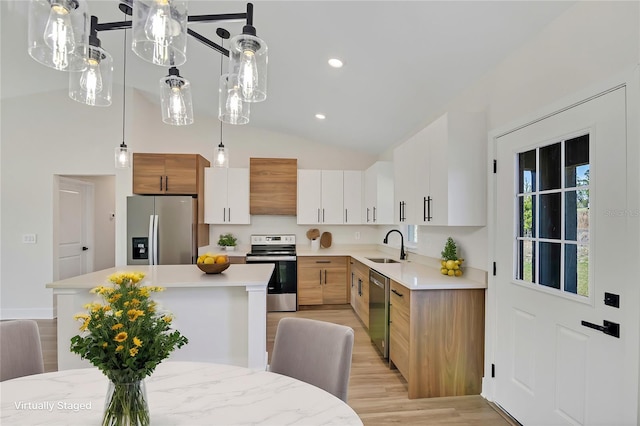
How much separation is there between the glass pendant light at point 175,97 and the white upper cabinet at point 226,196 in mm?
2950

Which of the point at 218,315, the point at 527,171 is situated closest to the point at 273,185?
the point at 218,315

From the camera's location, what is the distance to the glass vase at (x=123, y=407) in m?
0.82

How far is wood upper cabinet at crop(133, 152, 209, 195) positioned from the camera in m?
4.42

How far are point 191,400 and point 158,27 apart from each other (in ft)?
4.41

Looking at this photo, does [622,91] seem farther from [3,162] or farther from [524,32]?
[3,162]

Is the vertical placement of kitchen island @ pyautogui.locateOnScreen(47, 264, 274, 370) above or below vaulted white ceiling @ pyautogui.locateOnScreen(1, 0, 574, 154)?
below

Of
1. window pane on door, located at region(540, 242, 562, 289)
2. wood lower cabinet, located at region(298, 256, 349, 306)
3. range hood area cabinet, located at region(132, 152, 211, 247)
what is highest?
range hood area cabinet, located at region(132, 152, 211, 247)

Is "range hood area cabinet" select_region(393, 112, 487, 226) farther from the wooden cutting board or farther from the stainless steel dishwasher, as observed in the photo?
the wooden cutting board

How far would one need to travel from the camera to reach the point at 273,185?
496cm

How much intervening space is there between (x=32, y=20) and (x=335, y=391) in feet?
6.11

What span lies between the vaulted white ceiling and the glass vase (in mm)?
2248

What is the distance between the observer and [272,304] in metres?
4.65

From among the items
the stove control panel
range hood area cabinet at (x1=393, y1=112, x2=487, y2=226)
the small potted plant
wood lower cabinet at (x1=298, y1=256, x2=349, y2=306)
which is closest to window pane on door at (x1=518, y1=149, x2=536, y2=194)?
range hood area cabinet at (x1=393, y1=112, x2=487, y2=226)

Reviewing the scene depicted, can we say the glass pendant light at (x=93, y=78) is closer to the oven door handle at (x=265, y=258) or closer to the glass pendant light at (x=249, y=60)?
the glass pendant light at (x=249, y=60)
